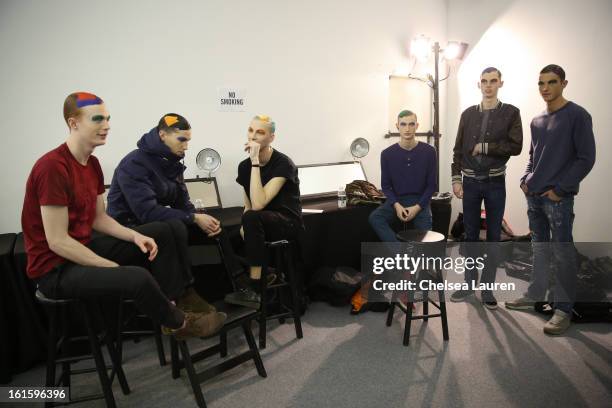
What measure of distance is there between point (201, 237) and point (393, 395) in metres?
1.51

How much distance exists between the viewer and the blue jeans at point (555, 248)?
254cm

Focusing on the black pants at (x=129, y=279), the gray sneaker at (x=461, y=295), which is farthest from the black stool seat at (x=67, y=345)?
the gray sneaker at (x=461, y=295)

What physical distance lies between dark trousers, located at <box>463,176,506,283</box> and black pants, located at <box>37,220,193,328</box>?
7.38 ft

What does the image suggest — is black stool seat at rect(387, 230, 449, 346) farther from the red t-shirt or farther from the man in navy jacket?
the red t-shirt

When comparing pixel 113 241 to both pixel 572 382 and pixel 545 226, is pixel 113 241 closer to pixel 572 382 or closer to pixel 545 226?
pixel 572 382

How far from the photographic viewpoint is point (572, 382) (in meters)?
2.00

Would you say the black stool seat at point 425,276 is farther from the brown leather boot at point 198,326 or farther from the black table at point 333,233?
the brown leather boot at point 198,326

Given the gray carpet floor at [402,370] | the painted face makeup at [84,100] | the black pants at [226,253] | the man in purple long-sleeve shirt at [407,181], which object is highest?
the painted face makeup at [84,100]

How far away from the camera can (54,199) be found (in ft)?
5.16

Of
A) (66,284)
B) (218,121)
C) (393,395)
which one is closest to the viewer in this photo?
(66,284)

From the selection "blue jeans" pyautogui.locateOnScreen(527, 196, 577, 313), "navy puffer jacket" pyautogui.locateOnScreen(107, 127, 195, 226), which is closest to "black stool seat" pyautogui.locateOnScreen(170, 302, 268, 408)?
"navy puffer jacket" pyautogui.locateOnScreen(107, 127, 195, 226)

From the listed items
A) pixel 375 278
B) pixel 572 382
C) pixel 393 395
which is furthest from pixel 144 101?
pixel 572 382

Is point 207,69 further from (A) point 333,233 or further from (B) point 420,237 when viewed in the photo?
(B) point 420,237

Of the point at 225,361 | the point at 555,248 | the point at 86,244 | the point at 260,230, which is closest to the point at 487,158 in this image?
the point at 555,248
